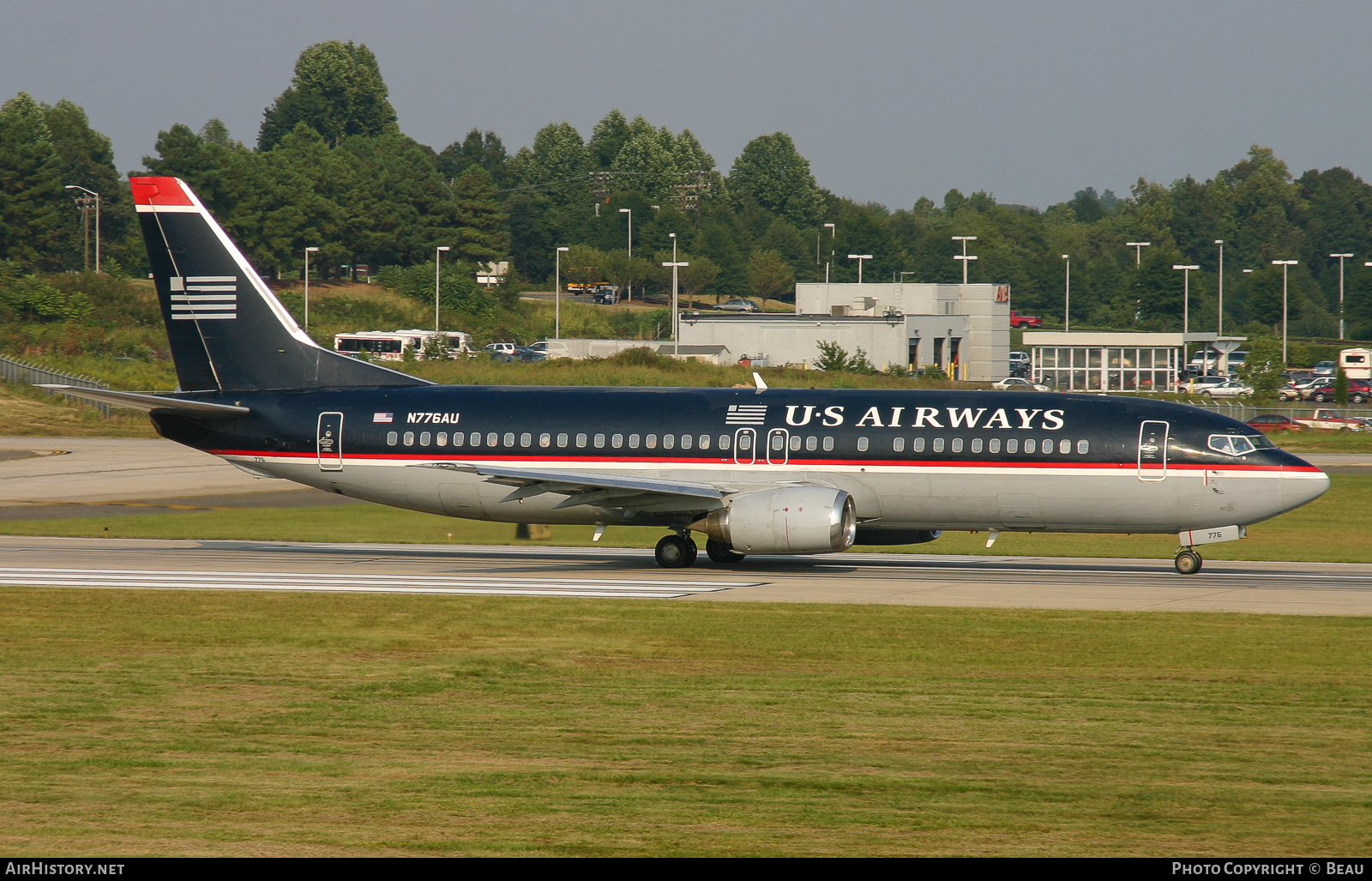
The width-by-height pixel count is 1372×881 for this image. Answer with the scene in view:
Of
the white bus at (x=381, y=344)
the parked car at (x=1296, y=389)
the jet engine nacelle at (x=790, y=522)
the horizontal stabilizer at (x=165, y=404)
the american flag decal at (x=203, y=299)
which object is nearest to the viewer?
the jet engine nacelle at (x=790, y=522)

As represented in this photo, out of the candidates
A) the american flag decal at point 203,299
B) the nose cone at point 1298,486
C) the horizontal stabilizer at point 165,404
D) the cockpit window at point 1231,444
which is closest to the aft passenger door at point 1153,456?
the cockpit window at point 1231,444

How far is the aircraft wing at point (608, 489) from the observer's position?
32.0 meters

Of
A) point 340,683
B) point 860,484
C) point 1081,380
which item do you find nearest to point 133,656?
point 340,683

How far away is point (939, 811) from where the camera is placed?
1343 cm

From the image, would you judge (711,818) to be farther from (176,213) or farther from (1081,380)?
(1081,380)

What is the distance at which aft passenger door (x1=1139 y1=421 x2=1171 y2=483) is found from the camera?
3164cm

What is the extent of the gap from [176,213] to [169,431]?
5.69 meters

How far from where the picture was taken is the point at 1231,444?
3169cm

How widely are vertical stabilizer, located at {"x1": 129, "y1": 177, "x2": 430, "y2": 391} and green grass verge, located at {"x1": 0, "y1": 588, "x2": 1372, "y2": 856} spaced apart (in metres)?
11.0

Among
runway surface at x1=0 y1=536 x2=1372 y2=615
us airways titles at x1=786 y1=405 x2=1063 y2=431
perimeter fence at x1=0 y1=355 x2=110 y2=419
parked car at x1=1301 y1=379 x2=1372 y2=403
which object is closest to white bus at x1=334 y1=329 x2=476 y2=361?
perimeter fence at x1=0 y1=355 x2=110 y2=419

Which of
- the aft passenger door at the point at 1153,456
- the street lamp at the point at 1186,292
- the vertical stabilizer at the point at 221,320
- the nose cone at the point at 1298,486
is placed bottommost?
the nose cone at the point at 1298,486

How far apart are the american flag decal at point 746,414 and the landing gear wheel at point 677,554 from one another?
10.3 ft

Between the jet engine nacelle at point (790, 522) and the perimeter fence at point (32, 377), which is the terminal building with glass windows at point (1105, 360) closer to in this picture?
the perimeter fence at point (32, 377)

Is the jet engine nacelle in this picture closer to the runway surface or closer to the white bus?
the runway surface
